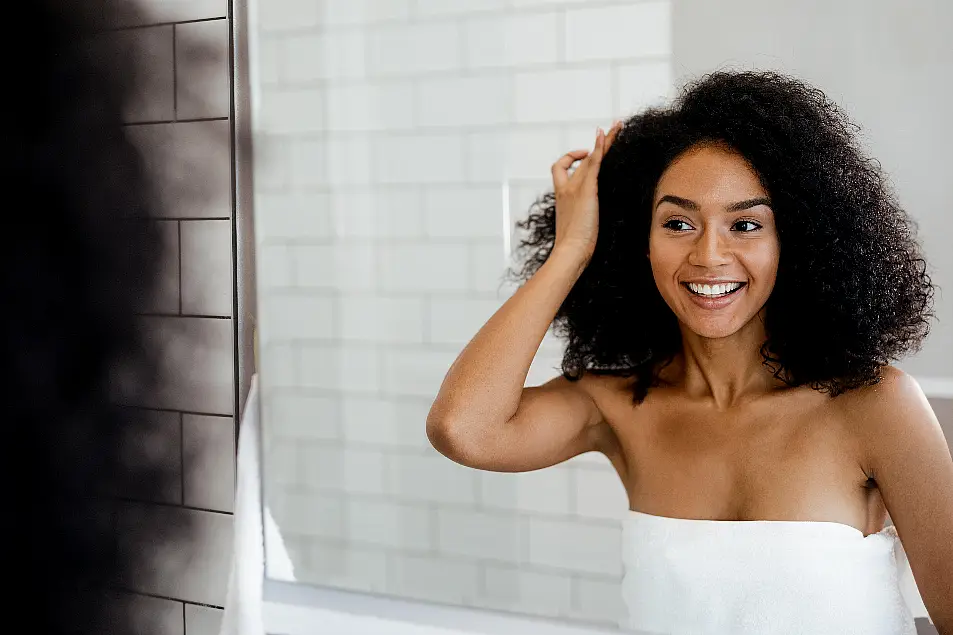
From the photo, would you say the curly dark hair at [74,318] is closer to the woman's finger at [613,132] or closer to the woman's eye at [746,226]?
the woman's finger at [613,132]

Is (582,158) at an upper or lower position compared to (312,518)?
upper

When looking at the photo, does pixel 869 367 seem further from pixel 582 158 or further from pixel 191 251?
pixel 191 251

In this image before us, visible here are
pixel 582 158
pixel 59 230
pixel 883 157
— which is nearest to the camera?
pixel 883 157

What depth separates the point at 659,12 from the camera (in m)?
0.78

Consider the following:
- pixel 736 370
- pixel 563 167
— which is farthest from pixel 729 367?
pixel 563 167

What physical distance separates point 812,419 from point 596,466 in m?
0.21

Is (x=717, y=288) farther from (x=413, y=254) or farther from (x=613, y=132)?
(x=413, y=254)

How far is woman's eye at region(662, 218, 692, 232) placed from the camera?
0.78 metres

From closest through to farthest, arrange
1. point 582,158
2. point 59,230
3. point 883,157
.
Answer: point 883,157 → point 582,158 → point 59,230

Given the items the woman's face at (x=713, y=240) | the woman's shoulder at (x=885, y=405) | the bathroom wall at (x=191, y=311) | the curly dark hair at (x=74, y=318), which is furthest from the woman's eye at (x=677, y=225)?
the curly dark hair at (x=74, y=318)

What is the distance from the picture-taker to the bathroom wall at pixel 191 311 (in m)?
1.06

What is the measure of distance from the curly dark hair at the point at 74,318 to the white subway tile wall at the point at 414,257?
0.22 metres

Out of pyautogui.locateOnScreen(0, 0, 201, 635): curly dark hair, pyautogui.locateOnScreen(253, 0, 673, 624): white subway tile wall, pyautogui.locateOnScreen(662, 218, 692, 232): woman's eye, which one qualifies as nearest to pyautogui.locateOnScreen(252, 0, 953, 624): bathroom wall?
pyautogui.locateOnScreen(253, 0, 673, 624): white subway tile wall

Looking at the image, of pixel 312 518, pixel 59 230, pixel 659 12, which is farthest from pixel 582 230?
pixel 59 230
